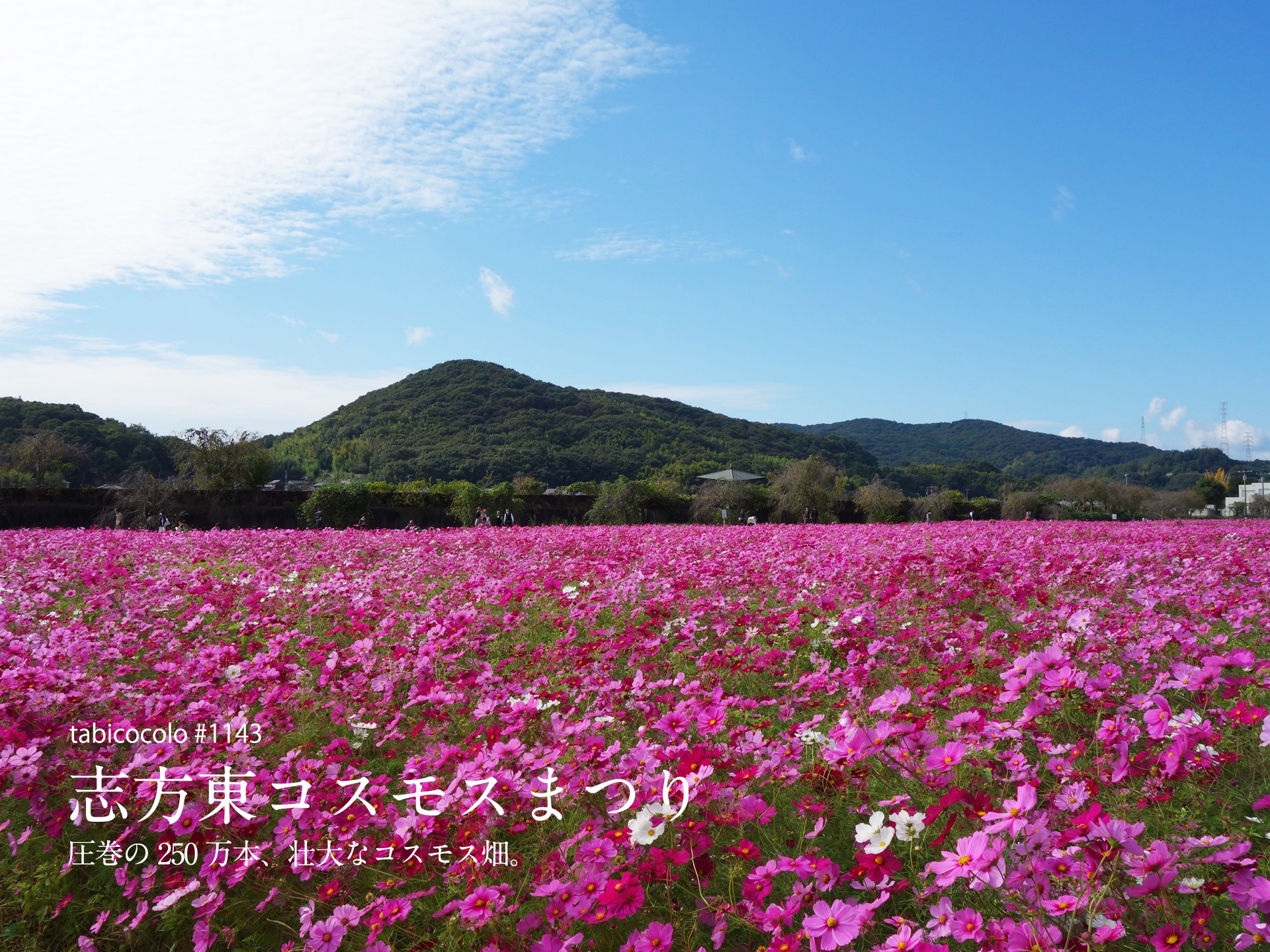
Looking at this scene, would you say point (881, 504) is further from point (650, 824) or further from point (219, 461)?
point (650, 824)

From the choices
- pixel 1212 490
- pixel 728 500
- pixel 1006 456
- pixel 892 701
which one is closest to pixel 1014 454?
pixel 1006 456

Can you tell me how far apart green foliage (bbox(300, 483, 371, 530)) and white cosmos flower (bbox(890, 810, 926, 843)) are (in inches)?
736

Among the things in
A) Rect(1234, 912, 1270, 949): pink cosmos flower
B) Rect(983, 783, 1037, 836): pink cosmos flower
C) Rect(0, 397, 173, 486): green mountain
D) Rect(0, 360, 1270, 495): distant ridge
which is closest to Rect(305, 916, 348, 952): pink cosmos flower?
Rect(983, 783, 1037, 836): pink cosmos flower

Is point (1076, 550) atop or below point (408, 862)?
atop

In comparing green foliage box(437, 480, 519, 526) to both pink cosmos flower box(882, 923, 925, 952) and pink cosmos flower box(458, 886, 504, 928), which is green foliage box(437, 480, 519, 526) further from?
pink cosmos flower box(882, 923, 925, 952)

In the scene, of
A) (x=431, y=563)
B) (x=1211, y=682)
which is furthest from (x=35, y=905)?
(x=431, y=563)

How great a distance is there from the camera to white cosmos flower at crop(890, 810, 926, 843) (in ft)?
5.25

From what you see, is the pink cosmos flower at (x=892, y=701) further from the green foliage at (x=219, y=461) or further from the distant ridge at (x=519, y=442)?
the distant ridge at (x=519, y=442)

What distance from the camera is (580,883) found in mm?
1628

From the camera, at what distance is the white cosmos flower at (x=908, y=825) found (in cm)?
160

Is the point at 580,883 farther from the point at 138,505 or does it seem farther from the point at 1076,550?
the point at 138,505

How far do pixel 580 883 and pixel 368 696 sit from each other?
196 centimetres

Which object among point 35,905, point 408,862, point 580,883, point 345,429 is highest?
point 345,429

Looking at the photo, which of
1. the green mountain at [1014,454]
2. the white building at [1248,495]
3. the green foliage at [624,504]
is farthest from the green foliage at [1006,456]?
the green foliage at [624,504]
